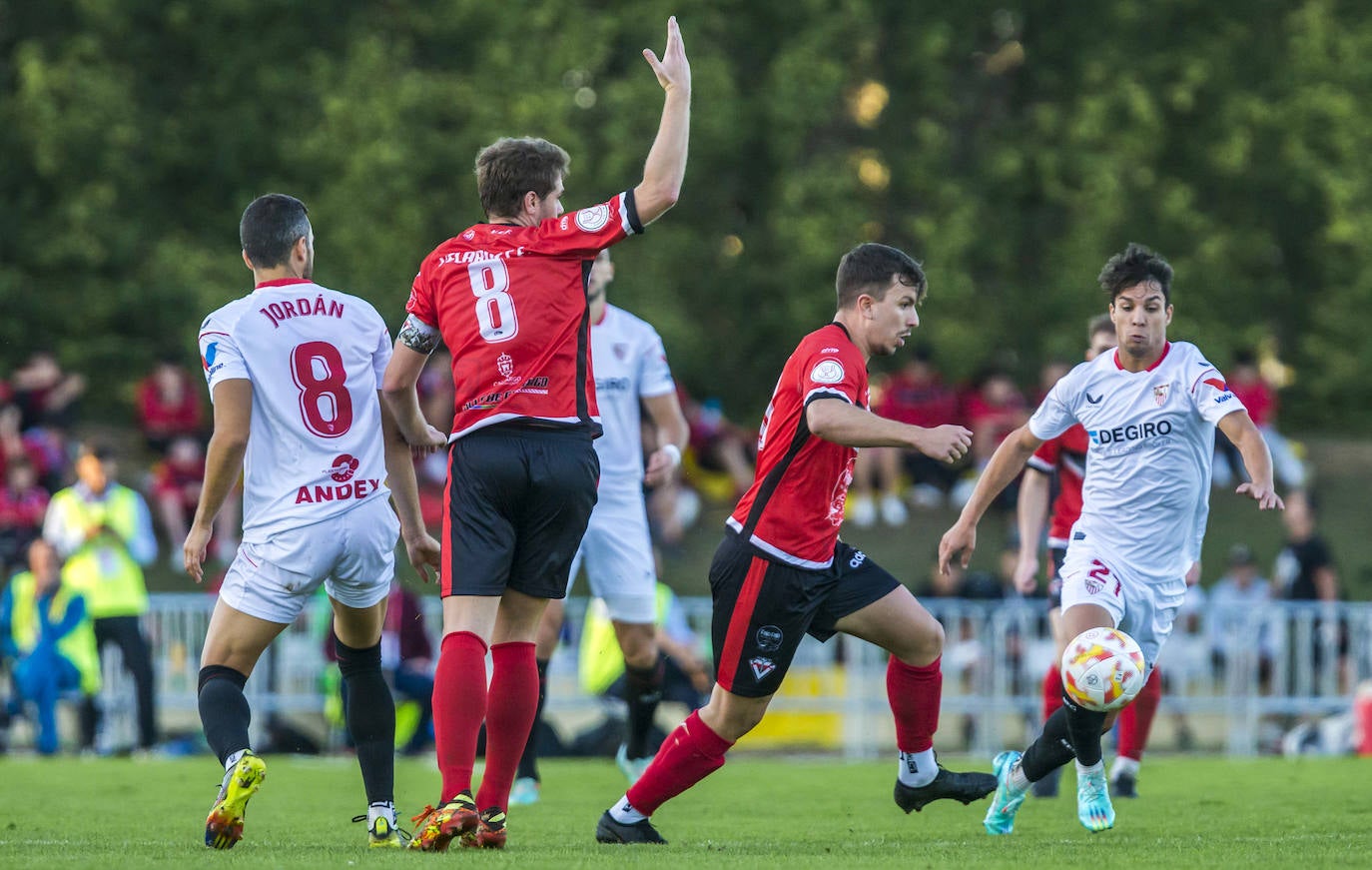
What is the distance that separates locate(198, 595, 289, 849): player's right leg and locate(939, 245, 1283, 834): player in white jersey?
314 cm

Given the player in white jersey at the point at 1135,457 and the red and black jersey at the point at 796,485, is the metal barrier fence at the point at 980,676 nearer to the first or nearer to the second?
the player in white jersey at the point at 1135,457

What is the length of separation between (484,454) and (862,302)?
1.58 m

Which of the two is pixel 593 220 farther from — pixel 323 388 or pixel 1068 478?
pixel 1068 478

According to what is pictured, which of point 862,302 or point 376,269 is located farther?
point 376,269

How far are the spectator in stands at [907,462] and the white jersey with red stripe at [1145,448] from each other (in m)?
12.4

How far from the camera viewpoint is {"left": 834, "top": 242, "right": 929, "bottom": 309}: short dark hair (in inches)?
271

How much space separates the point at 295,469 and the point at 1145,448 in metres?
3.72

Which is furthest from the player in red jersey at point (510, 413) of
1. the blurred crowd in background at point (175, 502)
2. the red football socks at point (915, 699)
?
the blurred crowd in background at point (175, 502)

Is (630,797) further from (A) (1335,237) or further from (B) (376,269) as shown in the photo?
(A) (1335,237)

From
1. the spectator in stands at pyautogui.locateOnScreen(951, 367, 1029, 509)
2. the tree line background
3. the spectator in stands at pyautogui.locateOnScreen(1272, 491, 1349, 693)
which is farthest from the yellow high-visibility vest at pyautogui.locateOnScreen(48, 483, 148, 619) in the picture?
the spectator in stands at pyautogui.locateOnScreen(1272, 491, 1349, 693)

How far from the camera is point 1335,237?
25.0 m

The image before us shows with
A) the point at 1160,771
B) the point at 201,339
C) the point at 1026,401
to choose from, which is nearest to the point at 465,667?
the point at 201,339

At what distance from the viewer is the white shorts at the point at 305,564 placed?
6602 millimetres

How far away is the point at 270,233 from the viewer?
22.3ft
